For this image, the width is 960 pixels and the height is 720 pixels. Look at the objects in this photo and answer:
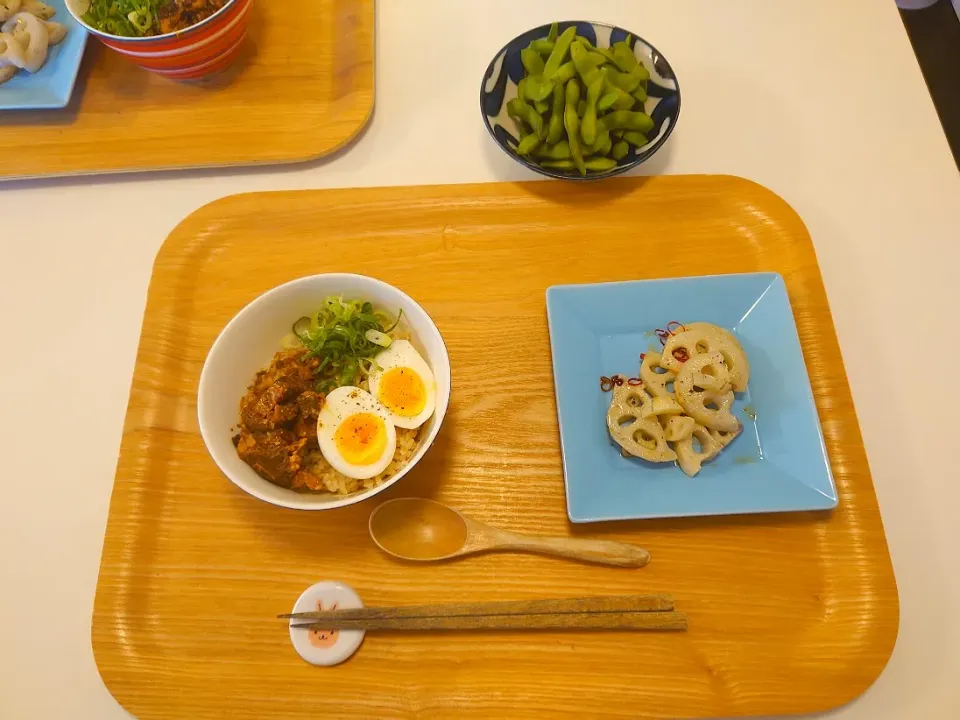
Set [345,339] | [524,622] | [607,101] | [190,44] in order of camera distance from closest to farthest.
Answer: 1. [524,622]
2. [345,339]
3. [607,101]
4. [190,44]

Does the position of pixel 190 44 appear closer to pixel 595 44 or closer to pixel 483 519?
pixel 595 44

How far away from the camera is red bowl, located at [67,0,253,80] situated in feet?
4.71

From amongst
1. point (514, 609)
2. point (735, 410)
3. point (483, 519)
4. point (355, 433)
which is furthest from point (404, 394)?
point (735, 410)

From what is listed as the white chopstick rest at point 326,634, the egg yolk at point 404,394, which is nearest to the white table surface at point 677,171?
the white chopstick rest at point 326,634

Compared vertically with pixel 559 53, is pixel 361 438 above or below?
below

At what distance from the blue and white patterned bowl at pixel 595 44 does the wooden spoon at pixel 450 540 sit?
824 mm

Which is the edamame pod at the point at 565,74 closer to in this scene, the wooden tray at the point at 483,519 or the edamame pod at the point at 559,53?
the edamame pod at the point at 559,53

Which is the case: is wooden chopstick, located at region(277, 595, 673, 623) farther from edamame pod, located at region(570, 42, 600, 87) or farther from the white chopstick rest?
edamame pod, located at region(570, 42, 600, 87)

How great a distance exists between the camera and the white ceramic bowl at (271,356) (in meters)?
1.03

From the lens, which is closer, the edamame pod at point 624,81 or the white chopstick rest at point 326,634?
the white chopstick rest at point 326,634

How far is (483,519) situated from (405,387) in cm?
29

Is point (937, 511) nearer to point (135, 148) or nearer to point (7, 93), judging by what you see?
point (135, 148)

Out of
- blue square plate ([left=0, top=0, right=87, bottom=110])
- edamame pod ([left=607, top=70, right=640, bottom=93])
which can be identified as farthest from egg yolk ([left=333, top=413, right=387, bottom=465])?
blue square plate ([left=0, top=0, right=87, bottom=110])

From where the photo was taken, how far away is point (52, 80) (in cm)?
155
